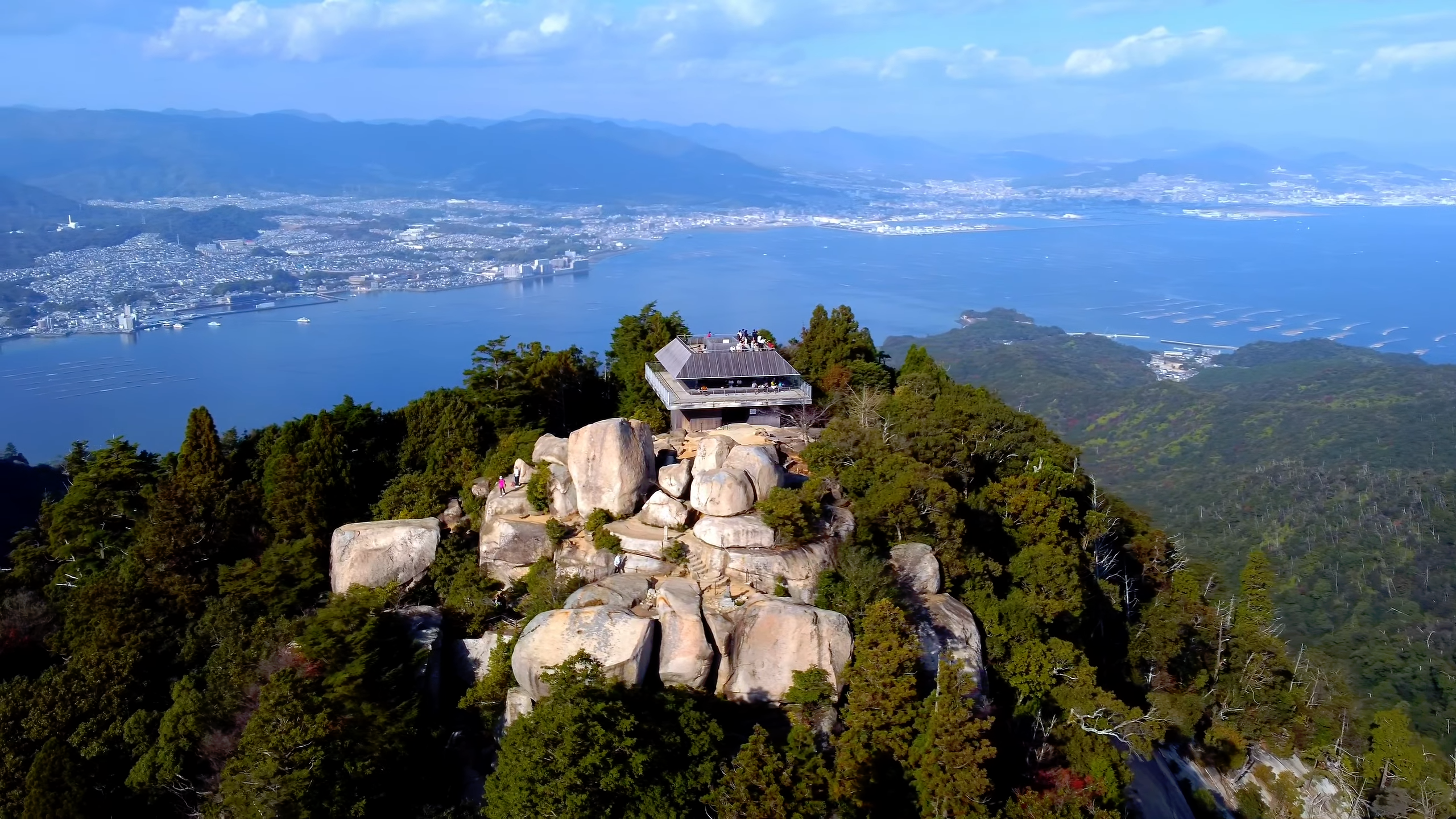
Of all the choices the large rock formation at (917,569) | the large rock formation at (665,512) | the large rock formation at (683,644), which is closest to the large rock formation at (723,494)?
the large rock formation at (665,512)

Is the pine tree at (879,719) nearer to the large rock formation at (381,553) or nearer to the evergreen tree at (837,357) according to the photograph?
the large rock formation at (381,553)

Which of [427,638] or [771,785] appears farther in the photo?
[427,638]

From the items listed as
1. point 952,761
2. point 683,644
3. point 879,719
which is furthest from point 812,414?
point 952,761

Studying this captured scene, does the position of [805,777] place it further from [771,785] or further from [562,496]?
[562,496]

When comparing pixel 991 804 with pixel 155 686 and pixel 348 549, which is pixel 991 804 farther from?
pixel 155 686

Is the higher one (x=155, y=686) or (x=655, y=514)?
(x=655, y=514)

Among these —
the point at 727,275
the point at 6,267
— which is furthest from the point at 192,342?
the point at 727,275
